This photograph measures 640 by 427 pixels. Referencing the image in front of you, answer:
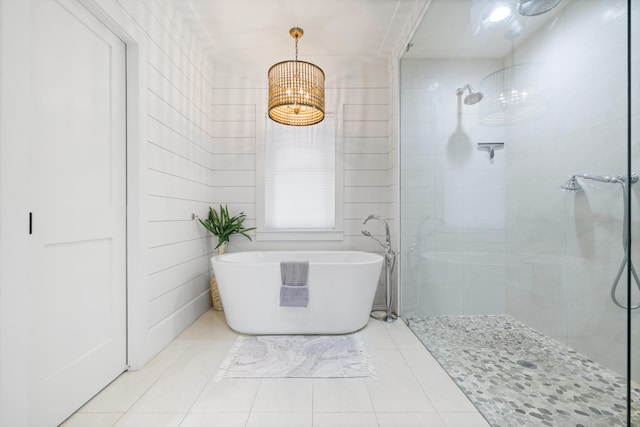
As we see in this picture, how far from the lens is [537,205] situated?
1.25 meters

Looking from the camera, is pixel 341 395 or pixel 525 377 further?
pixel 341 395

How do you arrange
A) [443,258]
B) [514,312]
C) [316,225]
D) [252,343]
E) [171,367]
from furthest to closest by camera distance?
1. [316,225]
2. [252,343]
3. [443,258]
4. [171,367]
5. [514,312]

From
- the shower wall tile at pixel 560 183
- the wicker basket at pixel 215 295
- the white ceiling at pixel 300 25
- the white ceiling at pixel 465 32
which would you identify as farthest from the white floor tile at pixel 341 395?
the white ceiling at pixel 300 25

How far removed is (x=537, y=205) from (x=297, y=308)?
5.62 ft

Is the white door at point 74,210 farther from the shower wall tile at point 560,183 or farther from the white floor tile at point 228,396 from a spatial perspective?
the shower wall tile at point 560,183

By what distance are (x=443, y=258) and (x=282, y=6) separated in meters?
2.23

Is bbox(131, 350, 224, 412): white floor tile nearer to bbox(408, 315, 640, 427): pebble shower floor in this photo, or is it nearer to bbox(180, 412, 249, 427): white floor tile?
bbox(180, 412, 249, 427): white floor tile

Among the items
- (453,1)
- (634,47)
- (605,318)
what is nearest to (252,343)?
(605,318)

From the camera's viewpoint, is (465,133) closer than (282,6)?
Yes

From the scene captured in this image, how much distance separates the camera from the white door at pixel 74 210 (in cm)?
131

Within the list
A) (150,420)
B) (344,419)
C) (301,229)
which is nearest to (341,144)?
(301,229)

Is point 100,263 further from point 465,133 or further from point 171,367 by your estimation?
point 465,133

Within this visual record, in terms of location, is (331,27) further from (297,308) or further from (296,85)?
(297,308)

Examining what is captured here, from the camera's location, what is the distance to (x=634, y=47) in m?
0.94
